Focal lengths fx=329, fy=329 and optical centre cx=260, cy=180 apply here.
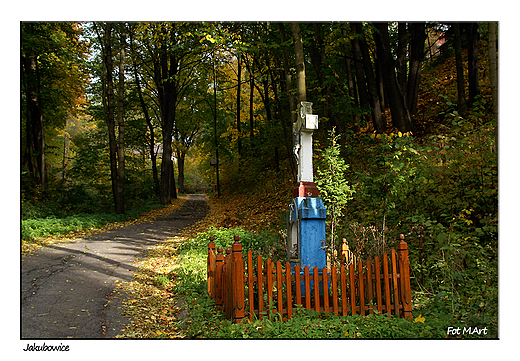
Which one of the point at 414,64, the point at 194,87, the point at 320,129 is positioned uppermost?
the point at 194,87

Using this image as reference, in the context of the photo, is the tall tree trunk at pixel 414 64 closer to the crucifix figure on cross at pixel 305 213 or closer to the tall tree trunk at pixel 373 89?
the tall tree trunk at pixel 373 89

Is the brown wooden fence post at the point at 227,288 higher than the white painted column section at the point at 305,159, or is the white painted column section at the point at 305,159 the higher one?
the white painted column section at the point at 305,159

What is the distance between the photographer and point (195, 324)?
3.40 metres

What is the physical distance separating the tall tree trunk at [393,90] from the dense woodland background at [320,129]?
4 cm

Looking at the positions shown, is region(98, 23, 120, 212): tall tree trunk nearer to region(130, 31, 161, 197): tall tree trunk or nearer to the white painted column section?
region(130, 31, 161, 197): tall tree trunk

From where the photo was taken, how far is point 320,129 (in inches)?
484

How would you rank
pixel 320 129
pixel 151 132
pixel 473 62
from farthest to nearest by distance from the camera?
pixel 151 132 → pixel 320 129 → pixel 473 62

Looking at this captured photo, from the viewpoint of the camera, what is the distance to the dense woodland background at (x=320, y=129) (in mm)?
4312

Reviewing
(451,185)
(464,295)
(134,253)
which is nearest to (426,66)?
(451,185)

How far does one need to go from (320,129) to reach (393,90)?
13.0ft

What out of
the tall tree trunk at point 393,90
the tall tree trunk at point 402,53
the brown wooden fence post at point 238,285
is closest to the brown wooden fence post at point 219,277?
the brown wooden fence post at point 238,285

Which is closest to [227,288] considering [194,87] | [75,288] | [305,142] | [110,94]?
[305,142]

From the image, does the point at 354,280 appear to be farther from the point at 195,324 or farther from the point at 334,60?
the point at 334,60

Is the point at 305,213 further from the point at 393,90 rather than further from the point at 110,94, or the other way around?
the point at 110,94
